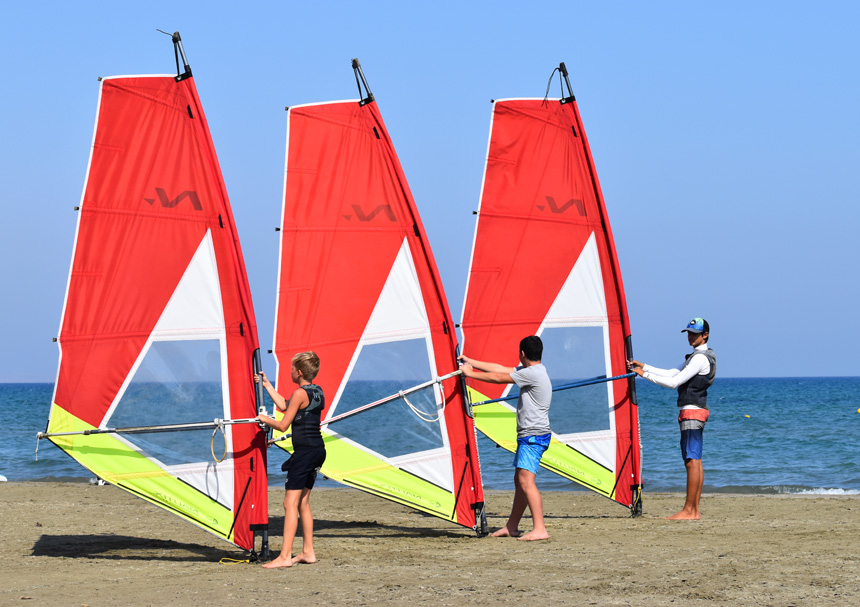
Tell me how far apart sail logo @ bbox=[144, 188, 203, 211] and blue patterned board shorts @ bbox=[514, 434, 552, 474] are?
2912 millimetres

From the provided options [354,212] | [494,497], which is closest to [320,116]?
[354,212]

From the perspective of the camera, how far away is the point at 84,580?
19.7 ft

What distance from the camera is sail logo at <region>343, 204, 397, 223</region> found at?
7688 millimetres

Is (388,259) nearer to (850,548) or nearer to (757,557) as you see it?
(757,557)

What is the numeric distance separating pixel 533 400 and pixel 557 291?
6.37 feet

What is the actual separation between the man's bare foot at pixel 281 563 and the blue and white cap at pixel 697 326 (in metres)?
3.95

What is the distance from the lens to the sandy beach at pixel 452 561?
530 centimetres

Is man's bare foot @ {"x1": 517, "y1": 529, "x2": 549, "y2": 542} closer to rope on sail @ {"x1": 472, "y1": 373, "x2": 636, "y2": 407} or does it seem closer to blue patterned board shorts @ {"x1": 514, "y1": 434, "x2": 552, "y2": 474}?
blue patterned board shorts @ {"x1": 514, "y1": 434, "x2": 552, "y2": 474}

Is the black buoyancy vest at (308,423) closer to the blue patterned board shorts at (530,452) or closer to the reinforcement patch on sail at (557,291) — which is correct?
the blue patterned board shorts at (530,452)

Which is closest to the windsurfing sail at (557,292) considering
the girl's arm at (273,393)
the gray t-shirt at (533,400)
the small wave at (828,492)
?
the gray t-shirt at (533,400)

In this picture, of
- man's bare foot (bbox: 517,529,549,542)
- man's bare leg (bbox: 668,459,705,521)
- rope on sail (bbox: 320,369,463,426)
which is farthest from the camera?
man's bare leg (bbox: 668,459,705,521)

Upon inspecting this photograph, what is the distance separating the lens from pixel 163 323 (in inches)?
263

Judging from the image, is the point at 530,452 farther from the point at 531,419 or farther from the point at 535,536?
the point at 535,536

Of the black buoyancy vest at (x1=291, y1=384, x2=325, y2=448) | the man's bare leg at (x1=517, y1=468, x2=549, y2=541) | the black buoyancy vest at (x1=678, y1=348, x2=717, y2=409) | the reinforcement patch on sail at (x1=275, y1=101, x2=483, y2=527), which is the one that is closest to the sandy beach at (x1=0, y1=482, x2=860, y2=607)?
the man's bare leg at (x1=517, y1=468, x2=549, y2=541)
